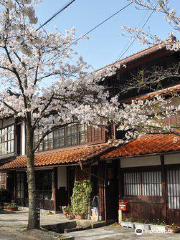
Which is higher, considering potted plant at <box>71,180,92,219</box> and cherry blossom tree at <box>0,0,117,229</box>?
cherry blossom tree at <box>0,0,117,229</box>

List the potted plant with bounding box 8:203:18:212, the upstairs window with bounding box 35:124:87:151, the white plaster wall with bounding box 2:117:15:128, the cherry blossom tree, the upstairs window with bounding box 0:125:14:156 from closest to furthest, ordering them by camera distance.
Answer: the cherry blossom tree, the upstairs window with bounding box 35:124:87:151, the potted plant with bounding box 8:203:18:212, the white plaster wall with bounding box 2:117:15:128, the upstairs window with bounding box 0:125:14:156

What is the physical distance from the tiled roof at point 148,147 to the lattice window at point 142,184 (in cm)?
115

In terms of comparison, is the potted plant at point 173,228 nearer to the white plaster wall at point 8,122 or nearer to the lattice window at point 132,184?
the lattice window at point 132,184

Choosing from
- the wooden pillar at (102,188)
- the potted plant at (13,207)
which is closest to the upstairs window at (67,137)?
the wooden pillar at (102,188)

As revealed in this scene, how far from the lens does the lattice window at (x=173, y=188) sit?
1246cm

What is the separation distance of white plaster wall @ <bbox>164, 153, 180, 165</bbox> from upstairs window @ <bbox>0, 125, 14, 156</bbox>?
1386cm

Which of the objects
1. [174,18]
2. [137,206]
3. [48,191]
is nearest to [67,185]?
[48,191]

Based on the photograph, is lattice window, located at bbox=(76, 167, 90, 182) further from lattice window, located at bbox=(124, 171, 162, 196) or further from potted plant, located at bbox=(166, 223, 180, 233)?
potted plant, located at bbox=(166, 223, 180, 233)

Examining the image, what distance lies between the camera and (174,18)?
730 cm

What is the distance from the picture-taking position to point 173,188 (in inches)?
497

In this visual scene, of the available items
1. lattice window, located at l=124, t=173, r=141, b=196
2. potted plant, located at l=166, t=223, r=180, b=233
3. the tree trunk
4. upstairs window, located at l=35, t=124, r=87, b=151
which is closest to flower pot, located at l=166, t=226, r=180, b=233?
potted plant, located at l=166, t=223, r=180, b=233

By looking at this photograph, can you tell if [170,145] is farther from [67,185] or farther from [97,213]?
[67,185]

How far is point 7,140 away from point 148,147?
14582 millimetres

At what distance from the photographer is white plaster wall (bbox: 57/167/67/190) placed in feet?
60.3
